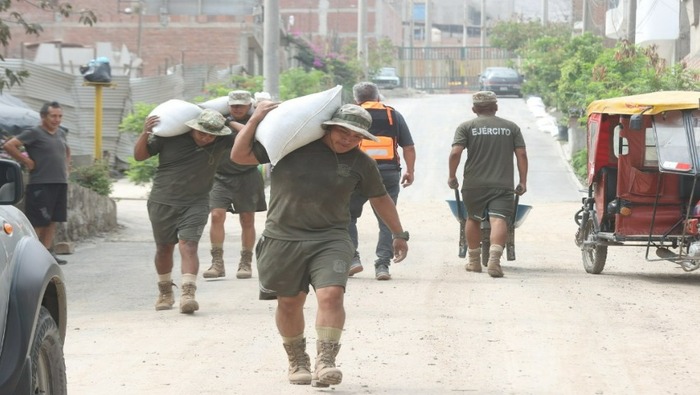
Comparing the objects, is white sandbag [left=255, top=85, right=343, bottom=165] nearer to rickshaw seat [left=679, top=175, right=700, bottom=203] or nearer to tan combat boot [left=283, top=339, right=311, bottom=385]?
tan combat boot [left=283, top=339, right=311, bottom=385]

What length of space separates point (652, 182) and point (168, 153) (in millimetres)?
5415

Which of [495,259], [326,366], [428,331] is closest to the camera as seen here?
[326,366]

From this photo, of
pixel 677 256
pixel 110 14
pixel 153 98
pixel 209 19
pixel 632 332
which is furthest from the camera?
pixel 110 14

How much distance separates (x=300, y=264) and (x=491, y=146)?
6.35 m

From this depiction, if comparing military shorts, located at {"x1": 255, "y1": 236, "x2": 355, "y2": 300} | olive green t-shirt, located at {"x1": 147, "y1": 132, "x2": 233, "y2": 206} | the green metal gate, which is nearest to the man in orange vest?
olive green t-shirt, located at {"x1": 147, "y1": 132, "x2": 233, "y2": 206}

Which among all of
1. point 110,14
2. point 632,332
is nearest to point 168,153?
point 632,332

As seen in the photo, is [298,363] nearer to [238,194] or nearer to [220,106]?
[220,106]

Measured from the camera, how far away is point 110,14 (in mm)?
58062

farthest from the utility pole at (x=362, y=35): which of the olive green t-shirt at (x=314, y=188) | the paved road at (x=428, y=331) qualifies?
the olive green t-shirt at (x=314, y=188)

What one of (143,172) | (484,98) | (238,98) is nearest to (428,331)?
(238,98)

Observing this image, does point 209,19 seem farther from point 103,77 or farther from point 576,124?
point 103,77

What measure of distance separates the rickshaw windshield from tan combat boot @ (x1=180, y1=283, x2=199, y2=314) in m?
5.13

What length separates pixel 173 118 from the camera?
10.8m

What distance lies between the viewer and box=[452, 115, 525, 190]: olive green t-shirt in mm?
13633
